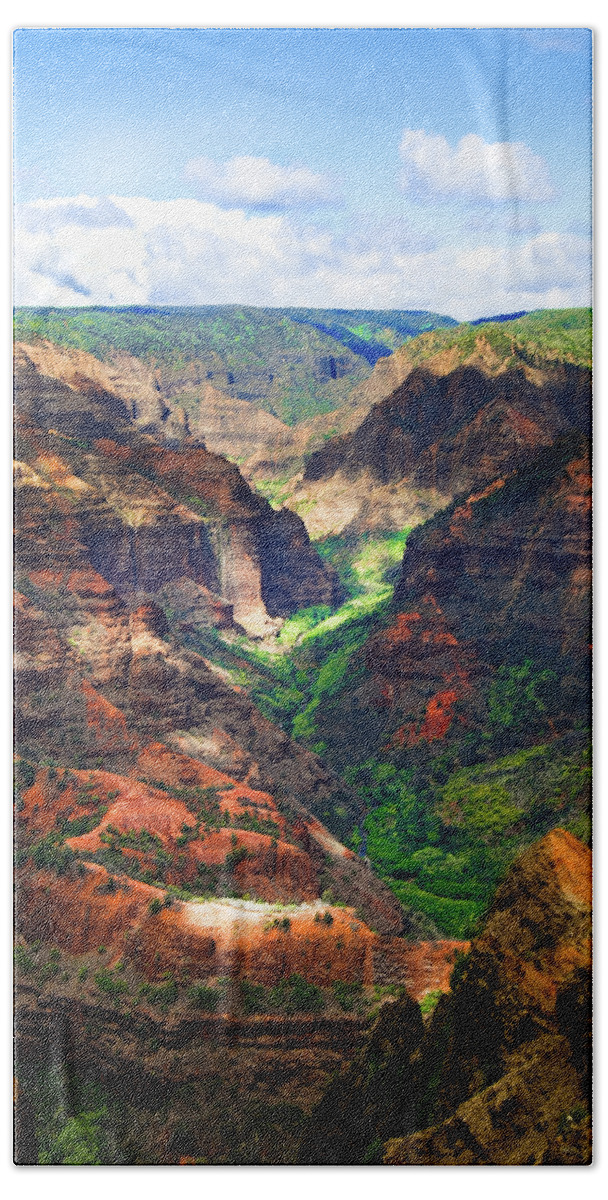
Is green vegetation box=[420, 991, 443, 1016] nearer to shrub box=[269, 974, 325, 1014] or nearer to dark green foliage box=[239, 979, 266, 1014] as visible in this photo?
shrub box=[269, 974, 325, 1014]

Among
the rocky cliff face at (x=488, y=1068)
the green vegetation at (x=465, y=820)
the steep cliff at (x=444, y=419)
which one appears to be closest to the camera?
the rocky cliff face at (x=488, y=1068)

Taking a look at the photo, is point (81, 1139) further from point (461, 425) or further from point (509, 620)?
point (461, 425)

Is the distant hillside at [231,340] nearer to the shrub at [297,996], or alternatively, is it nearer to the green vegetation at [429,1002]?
the shrub at [297,996]

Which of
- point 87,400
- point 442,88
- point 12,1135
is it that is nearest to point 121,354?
point 87,400

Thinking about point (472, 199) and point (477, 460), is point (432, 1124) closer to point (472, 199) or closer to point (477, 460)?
point (477, 460)

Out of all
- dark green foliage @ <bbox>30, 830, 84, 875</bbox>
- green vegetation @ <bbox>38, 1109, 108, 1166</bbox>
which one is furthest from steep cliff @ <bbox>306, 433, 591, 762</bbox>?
green vegetation @ <bbox>38, 1109, 108, 1166</bbox>

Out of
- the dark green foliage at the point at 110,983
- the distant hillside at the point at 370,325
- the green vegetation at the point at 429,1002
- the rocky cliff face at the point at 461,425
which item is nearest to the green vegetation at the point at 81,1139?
the dark green foliage at the point at 110,983
